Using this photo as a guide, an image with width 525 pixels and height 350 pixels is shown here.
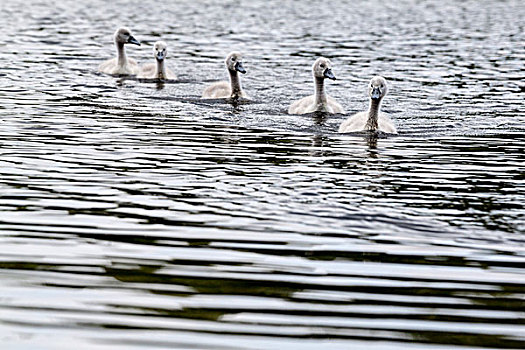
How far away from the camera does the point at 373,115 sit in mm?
17516

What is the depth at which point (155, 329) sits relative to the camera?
24.8 feet

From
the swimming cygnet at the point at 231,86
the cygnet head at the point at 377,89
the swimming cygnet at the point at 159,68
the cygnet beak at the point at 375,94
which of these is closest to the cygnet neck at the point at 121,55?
the swimming cygnet at the point at 159,68

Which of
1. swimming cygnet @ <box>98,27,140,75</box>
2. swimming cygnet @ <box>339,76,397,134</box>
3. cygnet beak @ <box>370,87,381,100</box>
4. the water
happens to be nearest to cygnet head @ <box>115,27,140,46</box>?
swimming cygnet @ <box>98,27,140,75</box>

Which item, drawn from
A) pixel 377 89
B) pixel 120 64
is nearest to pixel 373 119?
pixel 377 89

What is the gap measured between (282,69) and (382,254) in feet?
57.5

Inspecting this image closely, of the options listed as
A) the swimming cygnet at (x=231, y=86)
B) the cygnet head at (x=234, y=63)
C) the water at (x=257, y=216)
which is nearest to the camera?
the water at (x=257, y=216)

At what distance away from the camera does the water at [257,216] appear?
779 cm

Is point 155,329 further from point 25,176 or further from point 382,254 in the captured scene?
point 25,176

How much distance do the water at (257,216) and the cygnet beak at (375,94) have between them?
674mm

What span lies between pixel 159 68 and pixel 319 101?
6.01 metres

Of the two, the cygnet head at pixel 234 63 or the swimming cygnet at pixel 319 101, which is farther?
the cygnet head at pixel 234 63

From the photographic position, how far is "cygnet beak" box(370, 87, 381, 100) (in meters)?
17.4

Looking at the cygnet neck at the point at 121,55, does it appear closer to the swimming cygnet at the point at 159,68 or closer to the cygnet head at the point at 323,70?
the swimming cygnet at the point at 159,68

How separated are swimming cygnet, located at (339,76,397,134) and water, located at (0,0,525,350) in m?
0.31
